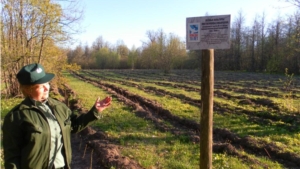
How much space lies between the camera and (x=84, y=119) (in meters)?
3.24

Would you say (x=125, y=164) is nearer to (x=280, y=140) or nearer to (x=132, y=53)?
(x=280, y=140)

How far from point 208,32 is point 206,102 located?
1089 mm

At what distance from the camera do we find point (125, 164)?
5375mm

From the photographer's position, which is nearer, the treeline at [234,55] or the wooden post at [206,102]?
the wooden post at [206,102]

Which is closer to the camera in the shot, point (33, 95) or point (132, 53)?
point (33, 95)

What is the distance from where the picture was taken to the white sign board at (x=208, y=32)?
11.7 feet

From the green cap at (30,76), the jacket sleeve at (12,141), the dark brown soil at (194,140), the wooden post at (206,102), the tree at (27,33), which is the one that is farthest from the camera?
the tree at (27,33)

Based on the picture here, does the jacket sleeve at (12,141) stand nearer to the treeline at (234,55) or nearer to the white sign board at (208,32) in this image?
the white sign board at (208,32)

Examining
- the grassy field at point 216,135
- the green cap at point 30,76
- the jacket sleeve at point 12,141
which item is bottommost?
the grassy field at point 216,135

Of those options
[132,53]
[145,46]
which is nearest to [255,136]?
[145,46]

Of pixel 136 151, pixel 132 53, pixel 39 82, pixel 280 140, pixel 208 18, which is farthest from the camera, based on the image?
pixel 132 53

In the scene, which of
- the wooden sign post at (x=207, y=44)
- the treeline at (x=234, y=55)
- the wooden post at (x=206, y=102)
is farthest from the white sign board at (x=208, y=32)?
the treeline at (x=234, y=55)

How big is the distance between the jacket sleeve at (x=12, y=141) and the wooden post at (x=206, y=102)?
2.63 m

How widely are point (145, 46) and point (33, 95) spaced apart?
69.8 meters
